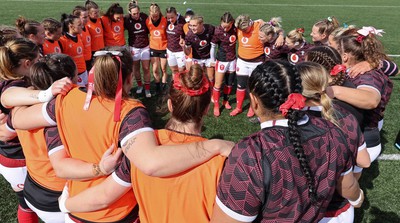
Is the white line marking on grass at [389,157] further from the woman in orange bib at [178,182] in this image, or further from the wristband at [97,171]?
the wristband at [97,171]

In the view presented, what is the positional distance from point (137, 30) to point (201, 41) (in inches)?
64.2

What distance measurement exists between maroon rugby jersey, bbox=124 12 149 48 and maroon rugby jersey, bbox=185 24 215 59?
1.19 meters

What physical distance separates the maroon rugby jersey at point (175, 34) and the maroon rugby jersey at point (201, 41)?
0.51m

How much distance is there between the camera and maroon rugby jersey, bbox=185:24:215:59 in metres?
6.36

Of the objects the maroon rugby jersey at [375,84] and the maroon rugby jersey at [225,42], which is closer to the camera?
the maroon rugby jersey at [375,84]

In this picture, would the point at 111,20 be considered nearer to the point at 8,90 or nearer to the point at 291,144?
the point at 8,90

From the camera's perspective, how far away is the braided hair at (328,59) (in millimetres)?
2527

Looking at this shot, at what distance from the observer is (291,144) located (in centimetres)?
144

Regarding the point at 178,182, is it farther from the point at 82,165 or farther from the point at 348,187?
the point at 348,187

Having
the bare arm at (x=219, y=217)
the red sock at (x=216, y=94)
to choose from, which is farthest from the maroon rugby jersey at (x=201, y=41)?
the bare arm at (x=219, y=217)

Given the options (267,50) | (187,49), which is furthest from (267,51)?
(187,49)

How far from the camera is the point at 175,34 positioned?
694 centimetres

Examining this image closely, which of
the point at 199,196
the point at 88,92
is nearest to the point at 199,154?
the point at 199,196

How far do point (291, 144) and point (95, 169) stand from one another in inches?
43.6
